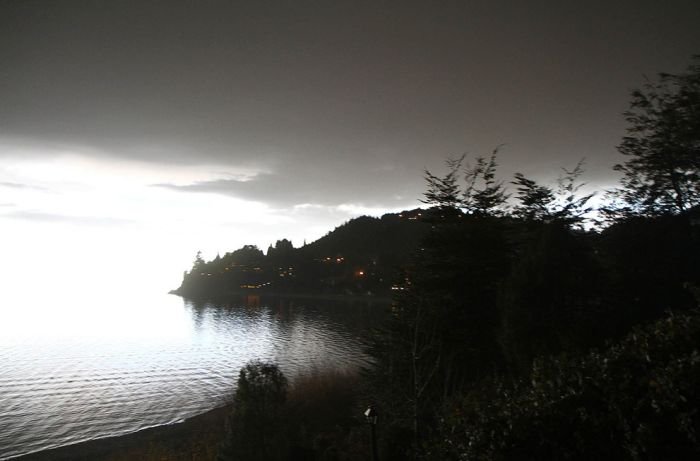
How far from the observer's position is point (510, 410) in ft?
23.6

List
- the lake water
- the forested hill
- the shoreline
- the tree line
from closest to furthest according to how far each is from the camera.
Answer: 1. the tree line
2. the shoreline
3. the lake water
4. the forested hill

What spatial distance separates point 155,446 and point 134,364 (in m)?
33.1

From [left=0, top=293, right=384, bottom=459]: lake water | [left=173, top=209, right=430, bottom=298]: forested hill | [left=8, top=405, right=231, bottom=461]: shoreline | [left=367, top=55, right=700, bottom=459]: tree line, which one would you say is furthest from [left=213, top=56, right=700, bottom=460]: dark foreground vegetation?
[left=173, top=209, right=430, bottom=298]: forested hill

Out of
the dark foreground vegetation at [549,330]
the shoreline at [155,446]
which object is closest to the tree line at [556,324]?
the dark foreground vegetation at [549,330]

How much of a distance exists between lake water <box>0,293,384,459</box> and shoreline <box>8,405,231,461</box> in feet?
5.97

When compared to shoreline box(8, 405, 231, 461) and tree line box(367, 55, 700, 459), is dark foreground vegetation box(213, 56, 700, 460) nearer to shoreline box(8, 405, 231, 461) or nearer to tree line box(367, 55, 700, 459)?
tree line box(367, 55, 700, 459)

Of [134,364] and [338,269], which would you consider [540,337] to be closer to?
[134,364]

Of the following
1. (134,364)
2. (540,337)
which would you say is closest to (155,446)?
(540,337)

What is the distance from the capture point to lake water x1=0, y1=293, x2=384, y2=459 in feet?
100

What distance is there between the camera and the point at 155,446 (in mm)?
24031

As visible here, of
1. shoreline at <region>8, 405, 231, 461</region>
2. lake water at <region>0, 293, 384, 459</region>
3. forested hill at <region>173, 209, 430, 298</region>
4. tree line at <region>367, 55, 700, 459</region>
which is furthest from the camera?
forested hill at <region>173, 209, 430, 298</region>

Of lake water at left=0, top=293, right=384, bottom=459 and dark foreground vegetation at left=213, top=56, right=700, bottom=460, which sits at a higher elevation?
dark foreground vegetation at left=213, top=56, right=700, bottom=460

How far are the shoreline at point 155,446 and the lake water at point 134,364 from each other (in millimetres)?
1819

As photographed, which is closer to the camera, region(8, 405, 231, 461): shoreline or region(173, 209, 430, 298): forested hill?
region(8, 405, 231, 461): shoreline
